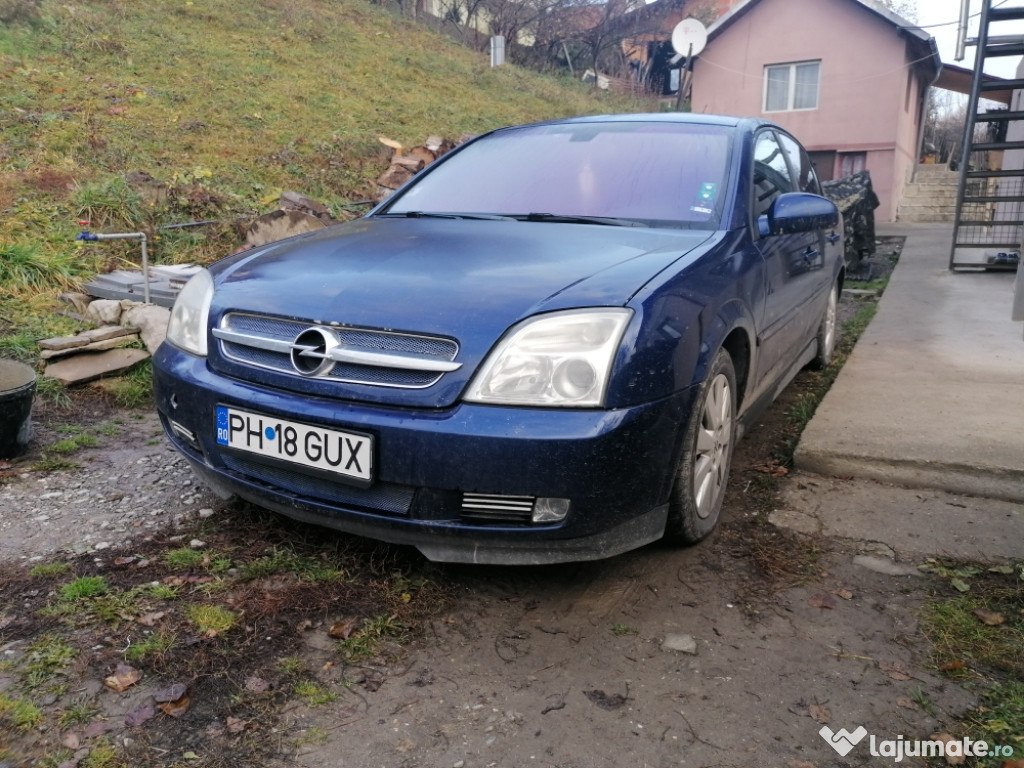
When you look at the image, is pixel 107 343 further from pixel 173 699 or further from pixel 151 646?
pixel 173 699

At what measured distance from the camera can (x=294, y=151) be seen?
9.74 meters

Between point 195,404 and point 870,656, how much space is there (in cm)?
207

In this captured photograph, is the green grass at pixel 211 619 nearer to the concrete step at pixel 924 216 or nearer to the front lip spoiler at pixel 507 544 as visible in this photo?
the front lip spoiler at pixel 507 544

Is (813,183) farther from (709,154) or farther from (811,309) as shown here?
(709,154)

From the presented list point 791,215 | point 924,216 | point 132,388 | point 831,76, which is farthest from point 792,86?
point 132,388

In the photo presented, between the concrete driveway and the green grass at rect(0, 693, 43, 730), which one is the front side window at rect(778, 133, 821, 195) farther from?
the green grass at rect(0, 693, 43, 730)

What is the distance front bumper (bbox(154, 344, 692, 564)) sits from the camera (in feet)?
6.69

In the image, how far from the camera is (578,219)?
2.96m

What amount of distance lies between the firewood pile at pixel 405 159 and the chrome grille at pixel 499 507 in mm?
7693

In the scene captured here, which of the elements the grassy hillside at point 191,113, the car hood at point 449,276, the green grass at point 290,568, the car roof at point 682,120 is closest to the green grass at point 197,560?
the green grass at point 290,568

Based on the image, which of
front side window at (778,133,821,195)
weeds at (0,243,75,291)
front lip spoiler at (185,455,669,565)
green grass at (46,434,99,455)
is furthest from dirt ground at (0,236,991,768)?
weeds at (0,243,75,291)

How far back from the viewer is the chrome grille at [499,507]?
210 cm

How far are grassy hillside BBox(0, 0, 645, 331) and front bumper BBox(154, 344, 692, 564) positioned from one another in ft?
11.5

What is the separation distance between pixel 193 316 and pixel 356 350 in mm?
786
